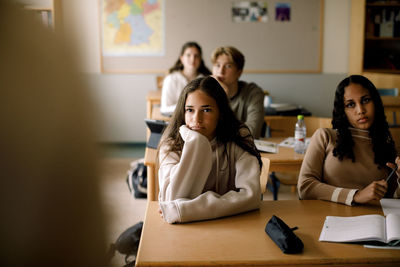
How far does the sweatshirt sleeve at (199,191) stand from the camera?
1485 mm

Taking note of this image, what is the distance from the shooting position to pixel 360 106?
189 cm

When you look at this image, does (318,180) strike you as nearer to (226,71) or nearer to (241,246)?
(241,246)

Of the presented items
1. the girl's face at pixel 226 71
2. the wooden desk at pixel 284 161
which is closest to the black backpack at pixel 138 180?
the girl's face at pixel 226 71

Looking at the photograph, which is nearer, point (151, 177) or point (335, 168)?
point (335, 168)

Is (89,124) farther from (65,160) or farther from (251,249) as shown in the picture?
(251,249)

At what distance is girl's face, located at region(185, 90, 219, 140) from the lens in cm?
180

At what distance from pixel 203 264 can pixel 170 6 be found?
469 centimetres

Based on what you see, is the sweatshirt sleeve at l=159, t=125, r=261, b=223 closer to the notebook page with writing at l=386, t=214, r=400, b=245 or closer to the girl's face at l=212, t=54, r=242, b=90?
the notebook page with writing at l=386, t=214, r=400, b=245

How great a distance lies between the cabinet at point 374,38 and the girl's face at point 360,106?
3.57 meters

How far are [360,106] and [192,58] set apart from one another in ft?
8.90

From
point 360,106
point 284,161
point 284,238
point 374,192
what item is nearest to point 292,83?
point 284,161

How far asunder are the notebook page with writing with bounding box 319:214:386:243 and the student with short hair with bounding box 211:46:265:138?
1.60m

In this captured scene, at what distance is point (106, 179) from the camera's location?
0.52 metres

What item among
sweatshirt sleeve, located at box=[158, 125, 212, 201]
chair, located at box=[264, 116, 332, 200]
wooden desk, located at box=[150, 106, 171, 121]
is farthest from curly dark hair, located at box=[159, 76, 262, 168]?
wooden desk, located at box=[150, 106, 171, 121]
